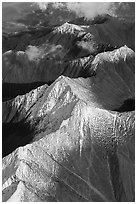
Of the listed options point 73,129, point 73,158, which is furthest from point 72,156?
point 73,129

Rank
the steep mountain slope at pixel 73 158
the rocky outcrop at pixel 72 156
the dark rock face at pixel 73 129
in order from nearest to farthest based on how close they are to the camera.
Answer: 1. the steep mountain slope at pixel 73 158
2. the rocky outcrop at pixel 72 156
3. the dark rock face at pixel 73 129

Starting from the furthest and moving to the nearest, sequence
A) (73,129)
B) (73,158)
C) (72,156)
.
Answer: (73,129), (72,156), (73,158)

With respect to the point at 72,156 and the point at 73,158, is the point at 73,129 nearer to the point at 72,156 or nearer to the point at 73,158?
the point at 72,156

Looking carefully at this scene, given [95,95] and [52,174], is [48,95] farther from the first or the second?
[52,174]

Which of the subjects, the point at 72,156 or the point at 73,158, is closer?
the point at 73,158

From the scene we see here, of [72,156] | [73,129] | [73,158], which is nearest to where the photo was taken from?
[73,158]

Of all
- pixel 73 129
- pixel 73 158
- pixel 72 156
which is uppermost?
pixel 73 129

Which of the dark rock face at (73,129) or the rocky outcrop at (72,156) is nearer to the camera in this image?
the rocky outcrop at (72,156)

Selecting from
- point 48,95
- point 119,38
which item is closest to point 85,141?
point 48,95
